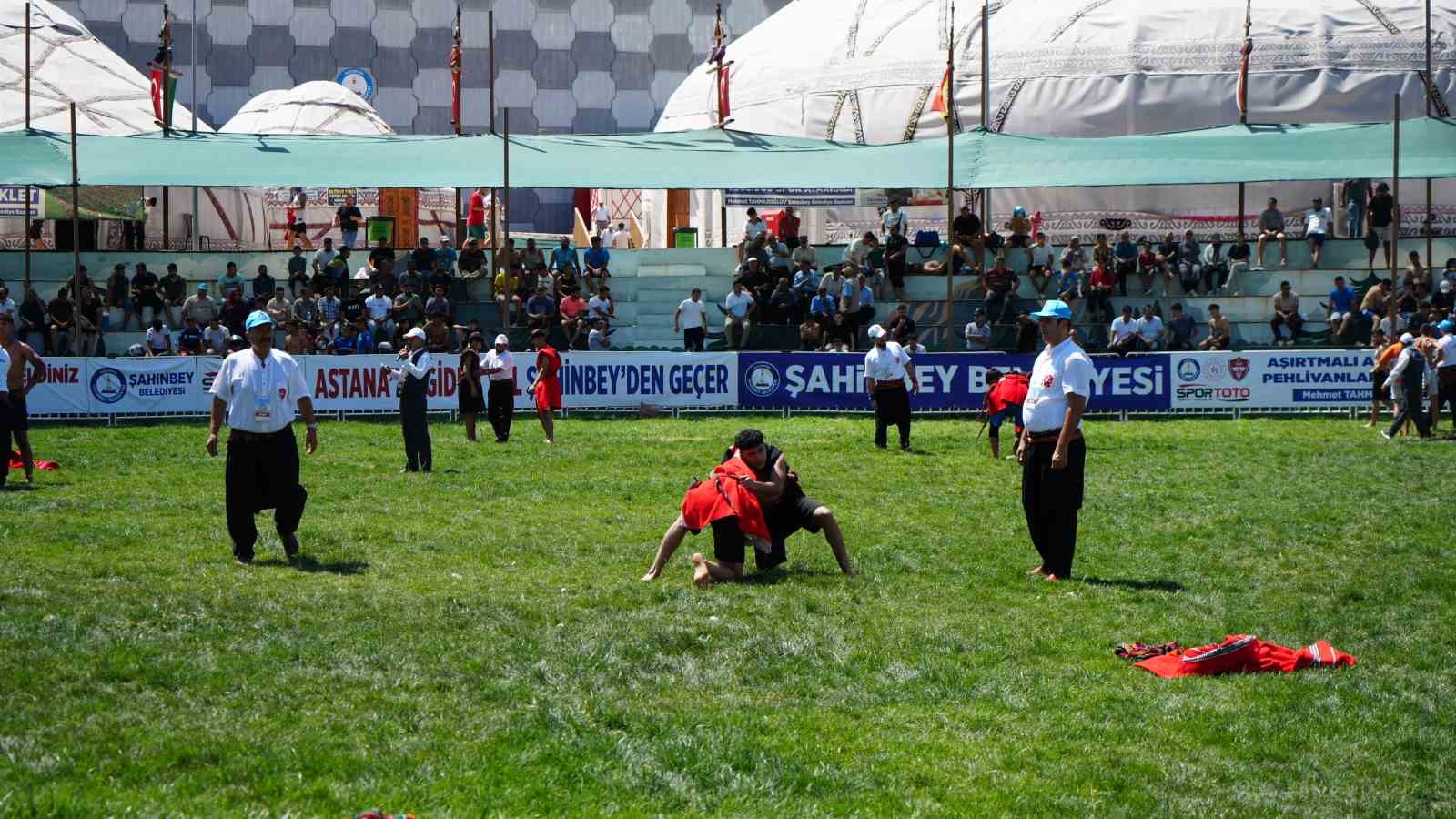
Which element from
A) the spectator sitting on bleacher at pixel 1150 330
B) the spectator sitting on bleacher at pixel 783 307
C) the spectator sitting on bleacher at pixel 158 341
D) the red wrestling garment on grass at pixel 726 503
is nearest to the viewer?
the red wrestling garment on grass at pixel 726 503

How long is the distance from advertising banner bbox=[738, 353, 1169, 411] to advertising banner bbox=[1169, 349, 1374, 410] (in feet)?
1.24

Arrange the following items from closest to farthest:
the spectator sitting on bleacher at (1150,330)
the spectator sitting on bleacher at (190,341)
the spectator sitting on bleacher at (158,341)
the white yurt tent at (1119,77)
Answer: the spectator sitting on bleacher at (190,341) < the spectator sitting on bleacher at (158,341) < the spectator sitting on bleacher at (1150,330) < the white yurt tent at (1119,77)

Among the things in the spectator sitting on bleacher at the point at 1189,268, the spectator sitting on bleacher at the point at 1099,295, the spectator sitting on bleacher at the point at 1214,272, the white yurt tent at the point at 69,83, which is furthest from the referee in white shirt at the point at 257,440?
the white yurt tent at the point at 69,83

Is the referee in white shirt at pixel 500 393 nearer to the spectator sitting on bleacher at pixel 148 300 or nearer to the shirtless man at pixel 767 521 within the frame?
the spectator sitting on bleacher at pixel 148 300

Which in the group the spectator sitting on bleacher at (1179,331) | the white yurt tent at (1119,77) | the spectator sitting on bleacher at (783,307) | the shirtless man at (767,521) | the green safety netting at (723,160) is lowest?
the shirtless man at (767,521)

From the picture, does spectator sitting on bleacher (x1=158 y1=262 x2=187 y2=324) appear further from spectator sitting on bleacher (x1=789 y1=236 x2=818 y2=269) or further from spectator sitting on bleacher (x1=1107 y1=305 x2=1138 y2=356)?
spectator sitting on bleacher (x1=1107 y1=305 x2=1138 y2=356)

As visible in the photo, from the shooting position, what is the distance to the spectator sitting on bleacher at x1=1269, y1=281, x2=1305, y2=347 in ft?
101

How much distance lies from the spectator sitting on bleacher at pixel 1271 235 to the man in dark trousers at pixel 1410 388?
9644 millimetres

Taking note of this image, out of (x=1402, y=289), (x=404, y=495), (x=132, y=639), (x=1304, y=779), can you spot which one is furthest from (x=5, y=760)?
(x=1402, y=289)

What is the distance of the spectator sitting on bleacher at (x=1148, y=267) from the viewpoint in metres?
32.0

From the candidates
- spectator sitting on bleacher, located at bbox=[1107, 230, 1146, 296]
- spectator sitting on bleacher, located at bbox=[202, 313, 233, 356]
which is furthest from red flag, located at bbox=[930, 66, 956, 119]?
spectator sitting on bleacher, located at bbox=[202, 313, 233, 356]

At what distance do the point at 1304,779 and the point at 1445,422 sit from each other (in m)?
21.2

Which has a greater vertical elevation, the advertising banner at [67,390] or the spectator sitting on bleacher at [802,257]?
the spectator sitting on bleacher at [802,257]

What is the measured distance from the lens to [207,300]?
98.7 ft
